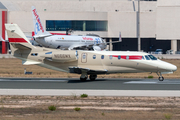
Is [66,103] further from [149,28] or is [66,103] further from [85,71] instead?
[149,28]

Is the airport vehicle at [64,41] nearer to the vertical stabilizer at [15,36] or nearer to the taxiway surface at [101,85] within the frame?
the vertical stabilizer at [15,36]

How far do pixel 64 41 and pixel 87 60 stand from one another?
128 feet

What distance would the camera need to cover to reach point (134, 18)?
97750 millimetres

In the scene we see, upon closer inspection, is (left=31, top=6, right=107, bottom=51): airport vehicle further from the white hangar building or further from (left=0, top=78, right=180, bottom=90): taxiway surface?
(left=0, top=78, right=180, bottom=90): taxiway surface

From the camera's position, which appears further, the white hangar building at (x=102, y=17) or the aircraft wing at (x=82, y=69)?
the white hangar building at (x=102, y=17)

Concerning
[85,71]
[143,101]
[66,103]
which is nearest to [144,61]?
[85,71]

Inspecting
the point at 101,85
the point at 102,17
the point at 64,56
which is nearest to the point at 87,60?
the point at 64,56

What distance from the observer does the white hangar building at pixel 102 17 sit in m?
95.2

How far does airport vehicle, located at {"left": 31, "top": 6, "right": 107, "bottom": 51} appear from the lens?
68250mm

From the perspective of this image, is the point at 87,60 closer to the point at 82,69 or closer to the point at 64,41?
the point at 82,69

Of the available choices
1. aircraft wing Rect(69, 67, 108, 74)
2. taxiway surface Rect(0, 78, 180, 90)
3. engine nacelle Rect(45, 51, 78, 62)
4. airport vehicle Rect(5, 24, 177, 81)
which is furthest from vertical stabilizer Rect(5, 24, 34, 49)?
aircraft wing Rect(69, 67, 108, 74)

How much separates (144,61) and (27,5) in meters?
77.3

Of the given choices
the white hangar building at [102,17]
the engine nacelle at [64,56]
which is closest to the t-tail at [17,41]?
the engine nacelle at [64,56]

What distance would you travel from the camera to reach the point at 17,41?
30.8m
